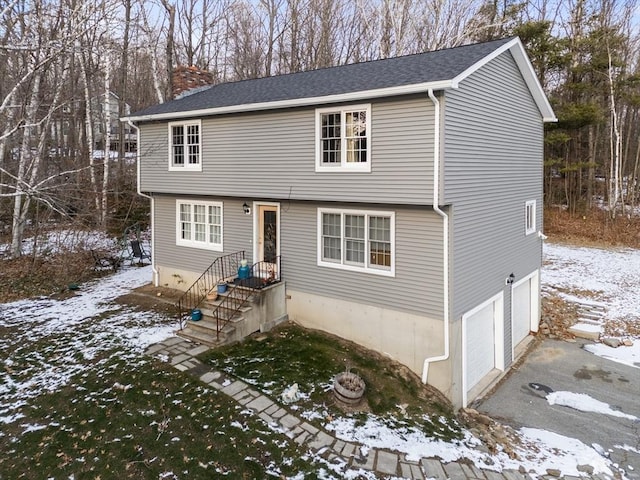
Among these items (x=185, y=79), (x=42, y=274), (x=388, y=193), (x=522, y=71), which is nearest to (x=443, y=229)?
(x=388, y=193)

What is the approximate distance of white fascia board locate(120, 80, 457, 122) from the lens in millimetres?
7949

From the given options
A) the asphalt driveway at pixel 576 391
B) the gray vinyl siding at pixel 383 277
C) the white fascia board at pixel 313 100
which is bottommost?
the asphalt driveway at pixel 576 391

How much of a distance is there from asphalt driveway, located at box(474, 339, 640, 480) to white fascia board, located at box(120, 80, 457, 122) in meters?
6.81

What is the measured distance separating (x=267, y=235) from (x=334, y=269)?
2432 millimetres

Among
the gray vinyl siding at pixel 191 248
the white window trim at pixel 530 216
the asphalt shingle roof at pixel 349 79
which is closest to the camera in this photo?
the asphalt shingle roof at pixel 349 79

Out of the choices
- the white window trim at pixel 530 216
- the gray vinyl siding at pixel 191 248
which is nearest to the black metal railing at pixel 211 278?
the gray vinyl siding at pixel 191 248

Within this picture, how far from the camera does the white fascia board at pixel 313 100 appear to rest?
7.95 meters

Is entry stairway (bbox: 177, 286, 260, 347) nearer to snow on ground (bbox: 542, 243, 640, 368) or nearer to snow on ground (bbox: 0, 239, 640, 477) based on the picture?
snow on ground (bbox: 0, 239, 640, 477)

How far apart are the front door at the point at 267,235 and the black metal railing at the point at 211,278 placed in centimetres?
62

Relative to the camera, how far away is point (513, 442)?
7793 millimetres

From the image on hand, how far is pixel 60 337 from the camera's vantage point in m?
10.1

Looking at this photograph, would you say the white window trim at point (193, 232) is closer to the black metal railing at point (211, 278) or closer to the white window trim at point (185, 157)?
the black metal railing at point (211, 278)

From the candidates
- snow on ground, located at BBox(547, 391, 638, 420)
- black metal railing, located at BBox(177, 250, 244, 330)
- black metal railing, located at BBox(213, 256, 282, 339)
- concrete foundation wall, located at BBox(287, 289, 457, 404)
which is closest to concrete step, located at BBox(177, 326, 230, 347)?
black metal railing, located at BBox(213, 256, 282, 339)

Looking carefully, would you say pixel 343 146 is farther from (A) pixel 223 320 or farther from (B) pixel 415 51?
(B) pixel 415 51
